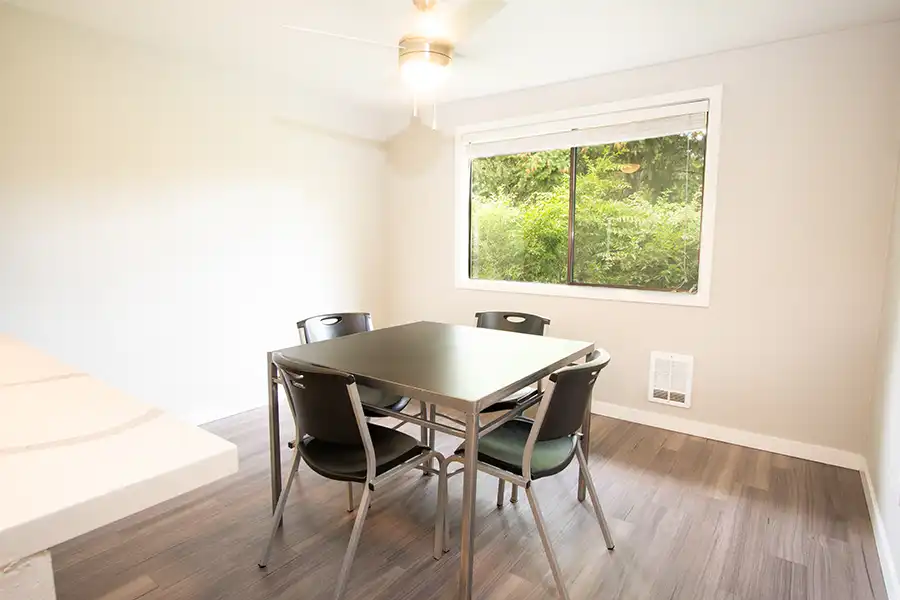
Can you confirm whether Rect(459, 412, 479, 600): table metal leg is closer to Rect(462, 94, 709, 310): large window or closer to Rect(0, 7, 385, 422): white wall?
Rect(462, 94, 709, 310): large window

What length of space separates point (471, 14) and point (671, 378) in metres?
2.54

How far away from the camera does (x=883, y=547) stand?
2.00 m

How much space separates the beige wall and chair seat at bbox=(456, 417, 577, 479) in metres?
1.65

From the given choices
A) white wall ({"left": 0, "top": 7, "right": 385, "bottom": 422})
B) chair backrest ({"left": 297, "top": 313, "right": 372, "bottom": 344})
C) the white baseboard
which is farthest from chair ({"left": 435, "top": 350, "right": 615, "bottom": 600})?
white wall ({"left": 0, "top": 7, "right": 385, "bottom": 422})

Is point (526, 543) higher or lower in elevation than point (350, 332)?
lower

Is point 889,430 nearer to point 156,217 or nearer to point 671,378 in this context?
point 671,378

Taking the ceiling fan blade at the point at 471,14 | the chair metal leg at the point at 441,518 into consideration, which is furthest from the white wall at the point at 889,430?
the ceiling fan blade at the point at 471,14

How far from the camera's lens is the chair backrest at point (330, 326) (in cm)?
273

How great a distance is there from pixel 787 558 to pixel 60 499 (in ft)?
7.90

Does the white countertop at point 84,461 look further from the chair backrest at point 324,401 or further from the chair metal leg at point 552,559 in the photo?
the chair metal leg at point 552,559

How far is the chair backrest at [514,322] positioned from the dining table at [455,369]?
0.32 m

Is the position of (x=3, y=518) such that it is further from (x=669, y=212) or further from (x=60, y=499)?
(x=669, y=212)

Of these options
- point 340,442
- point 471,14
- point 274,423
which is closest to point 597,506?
point 340,442

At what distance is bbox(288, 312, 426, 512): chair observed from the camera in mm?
2605
